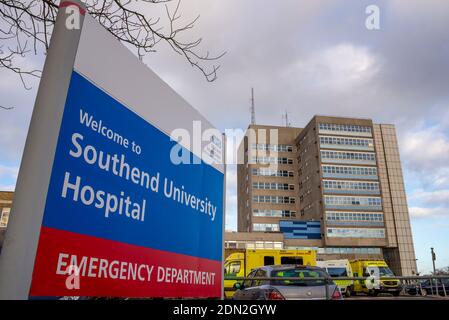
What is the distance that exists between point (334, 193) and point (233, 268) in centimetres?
5848

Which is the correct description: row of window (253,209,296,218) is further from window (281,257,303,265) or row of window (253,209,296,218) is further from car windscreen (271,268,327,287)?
car windscreen (271,268,327,287)

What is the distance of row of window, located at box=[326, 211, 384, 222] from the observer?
71.2 metres

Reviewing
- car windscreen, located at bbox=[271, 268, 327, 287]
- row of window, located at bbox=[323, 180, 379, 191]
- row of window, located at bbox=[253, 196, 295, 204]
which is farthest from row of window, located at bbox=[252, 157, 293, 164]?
car windscreen, located at bbox=[271, 268, 327, 287]

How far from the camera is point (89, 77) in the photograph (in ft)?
5.13

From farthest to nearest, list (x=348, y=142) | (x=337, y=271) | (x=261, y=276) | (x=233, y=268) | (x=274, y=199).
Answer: (x=274, y=199), (x=348, y=142), (x=337, y=271), (x=233, y=268), (x=261, y=276)

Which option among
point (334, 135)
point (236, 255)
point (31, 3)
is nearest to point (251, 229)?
point (334, 135)

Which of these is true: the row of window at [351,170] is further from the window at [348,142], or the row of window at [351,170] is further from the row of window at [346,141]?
the row of window at [346,141]

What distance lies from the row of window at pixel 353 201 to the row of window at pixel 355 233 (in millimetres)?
5245

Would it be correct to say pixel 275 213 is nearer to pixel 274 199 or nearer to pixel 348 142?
pixel 274 199

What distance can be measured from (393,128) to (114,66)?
99.3 meters

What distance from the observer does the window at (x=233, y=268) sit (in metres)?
18.6

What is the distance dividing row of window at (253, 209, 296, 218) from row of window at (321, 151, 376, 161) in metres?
16.2

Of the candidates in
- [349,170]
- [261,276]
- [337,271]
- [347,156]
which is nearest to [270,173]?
[347,156]

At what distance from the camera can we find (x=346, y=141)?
76938mm
